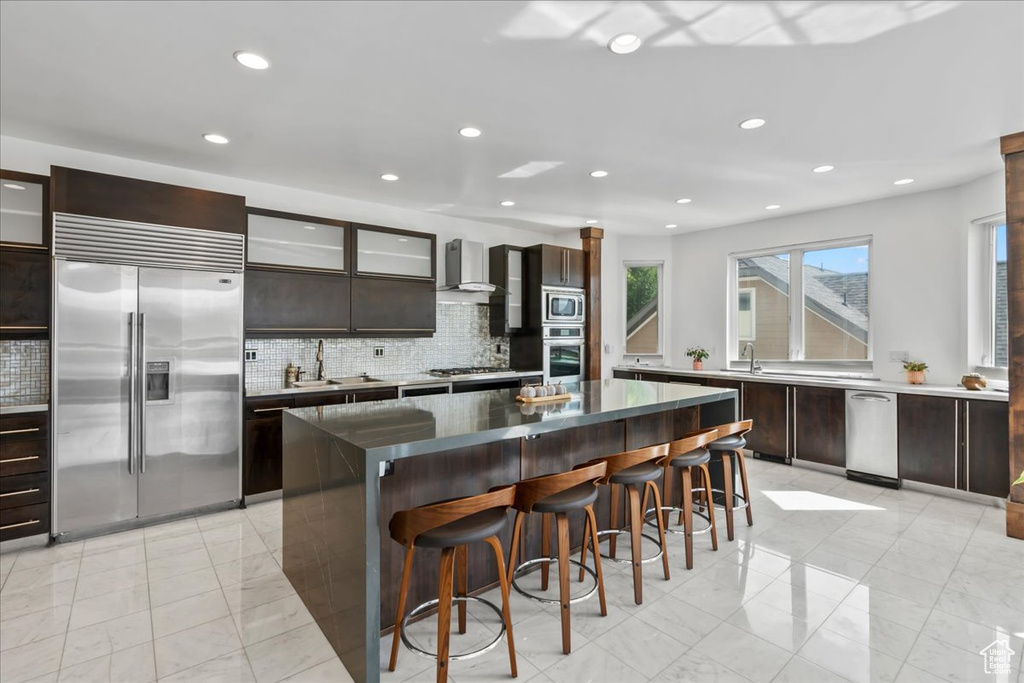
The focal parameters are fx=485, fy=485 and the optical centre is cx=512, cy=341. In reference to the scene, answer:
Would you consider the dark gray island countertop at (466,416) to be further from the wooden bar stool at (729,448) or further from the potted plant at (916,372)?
the potted plant at (916,372)

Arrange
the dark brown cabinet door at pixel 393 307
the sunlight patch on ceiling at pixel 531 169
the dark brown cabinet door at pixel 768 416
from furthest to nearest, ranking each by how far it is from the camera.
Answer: the dark brown cabinet door at pixel 768 416 → the dark brown cabinet door at pixel 393 307 → the sunlight patch on ceiling at pixel 531 169

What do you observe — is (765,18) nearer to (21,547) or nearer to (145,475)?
(145,475)

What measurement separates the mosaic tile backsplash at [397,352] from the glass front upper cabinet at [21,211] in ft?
5.05

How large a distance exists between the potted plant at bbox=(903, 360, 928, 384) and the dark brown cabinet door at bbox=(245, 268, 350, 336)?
529 cm

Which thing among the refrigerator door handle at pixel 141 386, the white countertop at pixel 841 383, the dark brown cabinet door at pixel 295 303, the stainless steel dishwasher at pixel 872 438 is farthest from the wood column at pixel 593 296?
the refrigerator door handle at pixel 141 386

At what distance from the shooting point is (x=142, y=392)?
3352mm

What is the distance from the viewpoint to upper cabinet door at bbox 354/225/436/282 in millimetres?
4672

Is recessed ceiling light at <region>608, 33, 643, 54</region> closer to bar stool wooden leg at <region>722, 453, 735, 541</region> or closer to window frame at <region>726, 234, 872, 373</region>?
bar stool wooden leg at <region>722, 453, 735, 541</region>

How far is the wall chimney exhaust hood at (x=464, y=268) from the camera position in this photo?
5270mm

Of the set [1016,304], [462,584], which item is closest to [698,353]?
[1016,304]

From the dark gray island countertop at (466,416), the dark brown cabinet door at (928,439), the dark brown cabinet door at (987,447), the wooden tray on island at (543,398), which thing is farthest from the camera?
the dark brown cabinet door at (928,439)

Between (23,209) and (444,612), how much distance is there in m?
3.78

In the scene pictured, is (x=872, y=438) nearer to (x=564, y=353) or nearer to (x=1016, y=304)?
(x=1016, y=304)

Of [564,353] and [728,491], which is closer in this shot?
[728,491]
